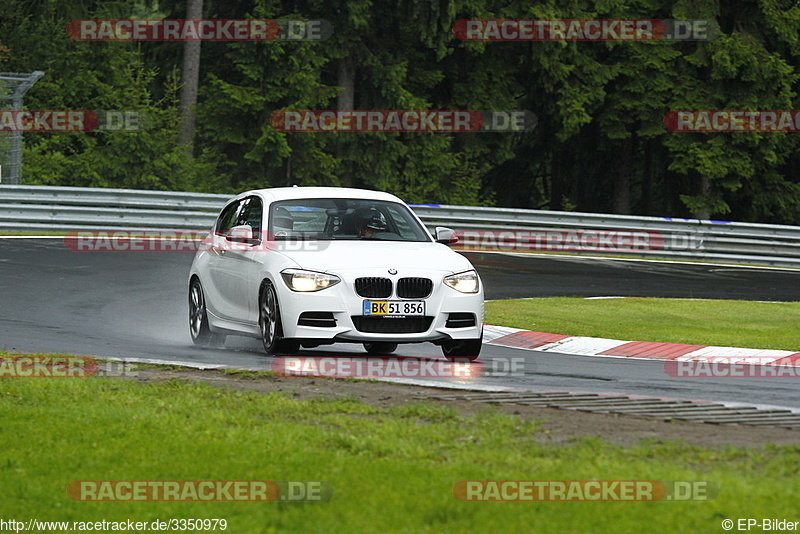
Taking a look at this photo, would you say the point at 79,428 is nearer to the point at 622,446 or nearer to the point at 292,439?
the point at 292,439

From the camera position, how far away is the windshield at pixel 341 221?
12.4 meters

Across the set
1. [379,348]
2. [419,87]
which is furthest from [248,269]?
[419,87]

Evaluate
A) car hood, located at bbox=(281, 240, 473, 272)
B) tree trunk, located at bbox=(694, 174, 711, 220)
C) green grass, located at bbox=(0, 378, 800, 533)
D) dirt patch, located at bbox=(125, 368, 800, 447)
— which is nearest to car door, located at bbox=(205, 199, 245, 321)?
car hood, located at bbox=(281, 240, 473, 272)

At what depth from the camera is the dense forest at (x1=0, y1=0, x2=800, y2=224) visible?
36188mm

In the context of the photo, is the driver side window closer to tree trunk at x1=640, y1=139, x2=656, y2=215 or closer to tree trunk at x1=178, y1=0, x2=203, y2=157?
tree trunk at x1=178, y1=0, x2=203, y2=157

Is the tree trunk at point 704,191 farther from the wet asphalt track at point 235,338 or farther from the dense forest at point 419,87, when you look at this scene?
the wet asphalt track at point 235,338

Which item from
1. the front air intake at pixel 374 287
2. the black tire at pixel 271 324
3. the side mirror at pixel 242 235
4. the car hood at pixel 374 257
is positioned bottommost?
the black tire at pixel 271 324

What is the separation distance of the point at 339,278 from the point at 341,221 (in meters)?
1.27

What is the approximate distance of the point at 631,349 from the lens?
45.8ft

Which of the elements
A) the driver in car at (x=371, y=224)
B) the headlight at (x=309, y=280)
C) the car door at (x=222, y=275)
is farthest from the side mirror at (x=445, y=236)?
the car door at (x=222, y=275)

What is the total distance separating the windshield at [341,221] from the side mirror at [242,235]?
0.25 metres

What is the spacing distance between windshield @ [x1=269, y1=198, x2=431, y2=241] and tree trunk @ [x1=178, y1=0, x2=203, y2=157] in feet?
82.7

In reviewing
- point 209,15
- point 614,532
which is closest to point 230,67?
point 209,15

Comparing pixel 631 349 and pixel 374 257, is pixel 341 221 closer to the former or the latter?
pixel 374 257
